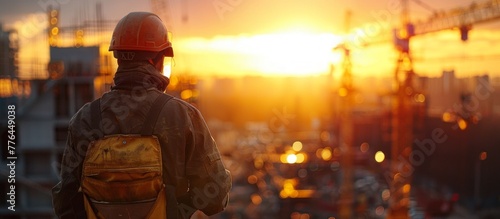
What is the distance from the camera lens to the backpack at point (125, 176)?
2.03 meters

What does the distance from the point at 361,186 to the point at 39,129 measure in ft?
72.2

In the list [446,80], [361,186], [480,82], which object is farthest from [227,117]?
[480,82]

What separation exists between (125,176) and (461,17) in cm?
3033

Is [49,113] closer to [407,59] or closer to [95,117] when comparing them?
[95,117]

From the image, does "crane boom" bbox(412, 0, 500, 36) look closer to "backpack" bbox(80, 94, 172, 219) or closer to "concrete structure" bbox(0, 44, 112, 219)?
"concrete structure" bbox(0, 44, 112, 219)

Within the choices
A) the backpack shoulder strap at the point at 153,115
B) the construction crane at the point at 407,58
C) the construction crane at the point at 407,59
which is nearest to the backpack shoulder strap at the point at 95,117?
the backpack shoulder strap at the point at 153,115

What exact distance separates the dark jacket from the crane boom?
2888cm

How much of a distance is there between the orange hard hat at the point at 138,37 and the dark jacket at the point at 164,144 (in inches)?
2.0

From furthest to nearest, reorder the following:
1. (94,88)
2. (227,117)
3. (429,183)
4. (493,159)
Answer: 1. (227,117)
2. (429,183)
3. (493,159)
4. (94,88)

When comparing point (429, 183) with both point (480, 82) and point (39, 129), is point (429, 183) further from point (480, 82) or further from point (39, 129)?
point (39, 129)

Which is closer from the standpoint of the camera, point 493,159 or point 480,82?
point 493,159

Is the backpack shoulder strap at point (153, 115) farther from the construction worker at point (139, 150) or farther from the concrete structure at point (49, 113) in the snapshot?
the concrete structure at point (49, 113)

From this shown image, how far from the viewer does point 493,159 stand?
1673cm

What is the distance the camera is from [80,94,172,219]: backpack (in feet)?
6.67
